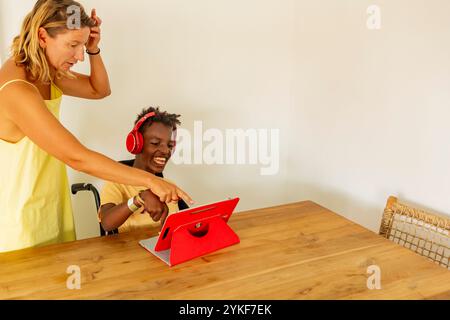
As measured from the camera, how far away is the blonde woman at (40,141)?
1.35 metres

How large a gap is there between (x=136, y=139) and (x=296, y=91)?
3.78 ft

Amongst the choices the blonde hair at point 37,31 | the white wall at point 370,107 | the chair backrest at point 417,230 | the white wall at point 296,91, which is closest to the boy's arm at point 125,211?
the blonde hair at point 37,31

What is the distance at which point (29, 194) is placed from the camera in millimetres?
1512

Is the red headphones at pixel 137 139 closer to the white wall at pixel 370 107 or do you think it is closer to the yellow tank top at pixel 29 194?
the yellow tank top at pixel 29 194

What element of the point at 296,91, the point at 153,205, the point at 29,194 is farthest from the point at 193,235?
the point at 296,91

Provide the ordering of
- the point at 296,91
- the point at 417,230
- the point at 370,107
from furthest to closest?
the point at 296,91 < the point at 370,107 < the point at 417,230

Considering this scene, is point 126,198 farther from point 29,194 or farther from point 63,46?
point 63,46

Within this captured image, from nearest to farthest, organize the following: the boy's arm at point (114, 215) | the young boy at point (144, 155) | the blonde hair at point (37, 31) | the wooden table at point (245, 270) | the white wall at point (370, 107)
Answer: the wooden table at point (245, 270)
the blonde hair at point (37, 31)
the boy's arm at point (114, 215)
the young boy at point (144, 155)
the white wall at point (370, 107)

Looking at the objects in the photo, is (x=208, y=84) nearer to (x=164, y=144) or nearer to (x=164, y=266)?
(x=164, y=144)

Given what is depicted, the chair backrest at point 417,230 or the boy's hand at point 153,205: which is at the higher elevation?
the boy's hand at point 153,205

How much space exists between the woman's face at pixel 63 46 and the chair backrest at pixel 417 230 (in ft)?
4.08

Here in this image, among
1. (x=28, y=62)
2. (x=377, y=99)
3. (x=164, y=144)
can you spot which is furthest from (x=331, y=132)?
(x=28, y=62)
